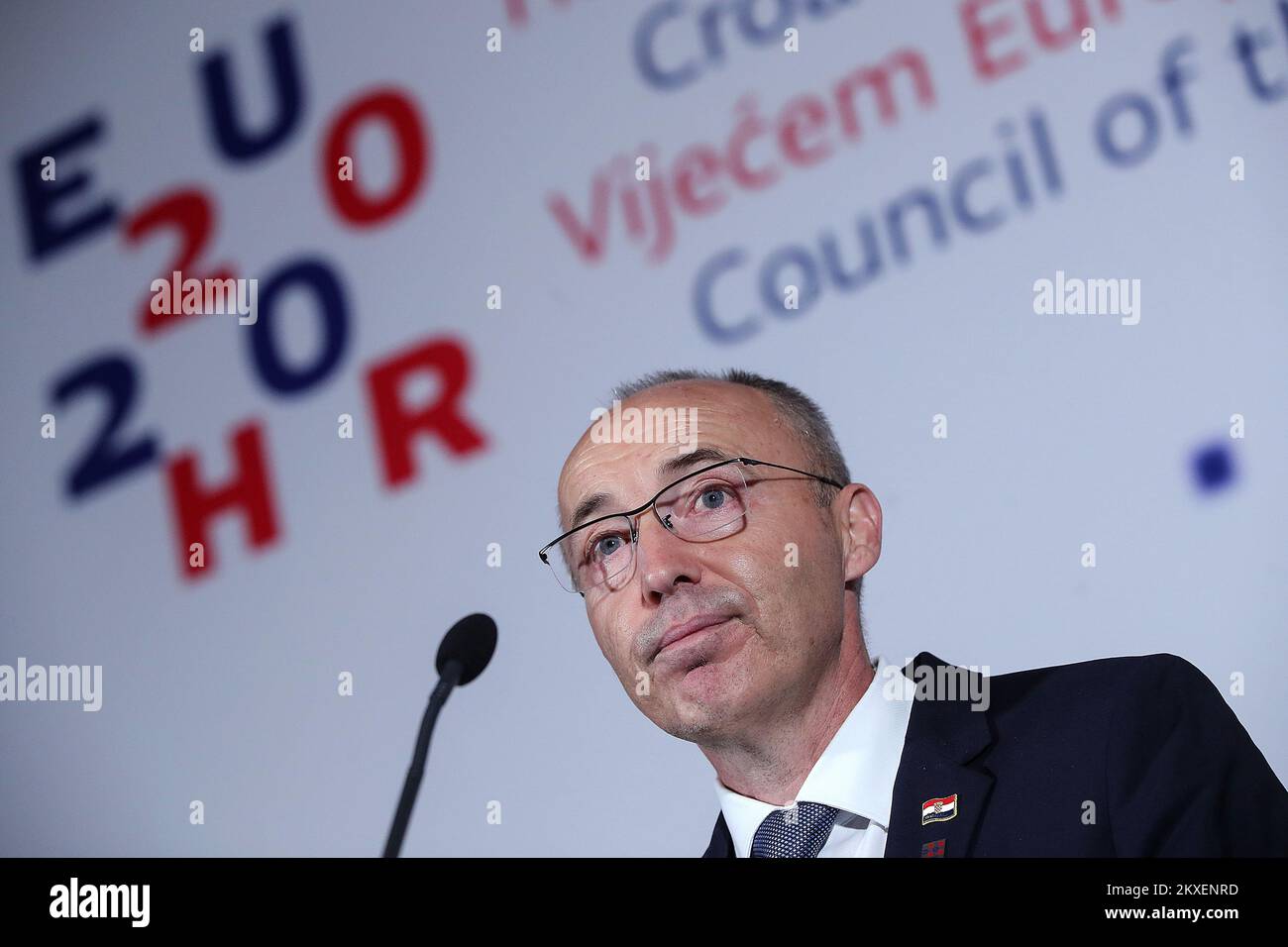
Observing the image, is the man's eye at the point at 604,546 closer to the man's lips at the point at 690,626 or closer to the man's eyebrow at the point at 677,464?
the man's eyebrow at the point at 677,464

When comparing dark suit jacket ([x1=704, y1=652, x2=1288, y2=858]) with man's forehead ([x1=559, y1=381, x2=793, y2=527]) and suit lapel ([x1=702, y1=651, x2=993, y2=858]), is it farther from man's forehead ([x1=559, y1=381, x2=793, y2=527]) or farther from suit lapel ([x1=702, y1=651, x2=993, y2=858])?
man's forehead ([x1=559, y1=381, x2=793, y2=527])

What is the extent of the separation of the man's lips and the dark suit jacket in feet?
1.08

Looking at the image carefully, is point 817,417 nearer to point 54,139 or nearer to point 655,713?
point 655,713

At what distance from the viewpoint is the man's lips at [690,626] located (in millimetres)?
1893

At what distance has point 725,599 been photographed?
1.91 meters

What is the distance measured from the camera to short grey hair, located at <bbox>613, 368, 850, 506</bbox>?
7.08 ft

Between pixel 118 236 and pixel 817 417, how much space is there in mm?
1552

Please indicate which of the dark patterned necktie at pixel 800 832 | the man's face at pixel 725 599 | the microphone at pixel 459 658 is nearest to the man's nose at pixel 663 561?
the man's face at pixel 725 599

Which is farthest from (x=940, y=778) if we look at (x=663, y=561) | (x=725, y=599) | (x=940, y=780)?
(x=663, y=561)

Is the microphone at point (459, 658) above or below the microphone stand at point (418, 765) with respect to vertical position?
above

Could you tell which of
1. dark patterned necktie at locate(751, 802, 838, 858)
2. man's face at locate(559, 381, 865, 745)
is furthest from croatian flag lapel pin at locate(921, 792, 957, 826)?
man's face at locate(559, 381, 865, 745)

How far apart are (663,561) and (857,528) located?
403 millimetres

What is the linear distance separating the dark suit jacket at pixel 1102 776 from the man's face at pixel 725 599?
0.23 meters
